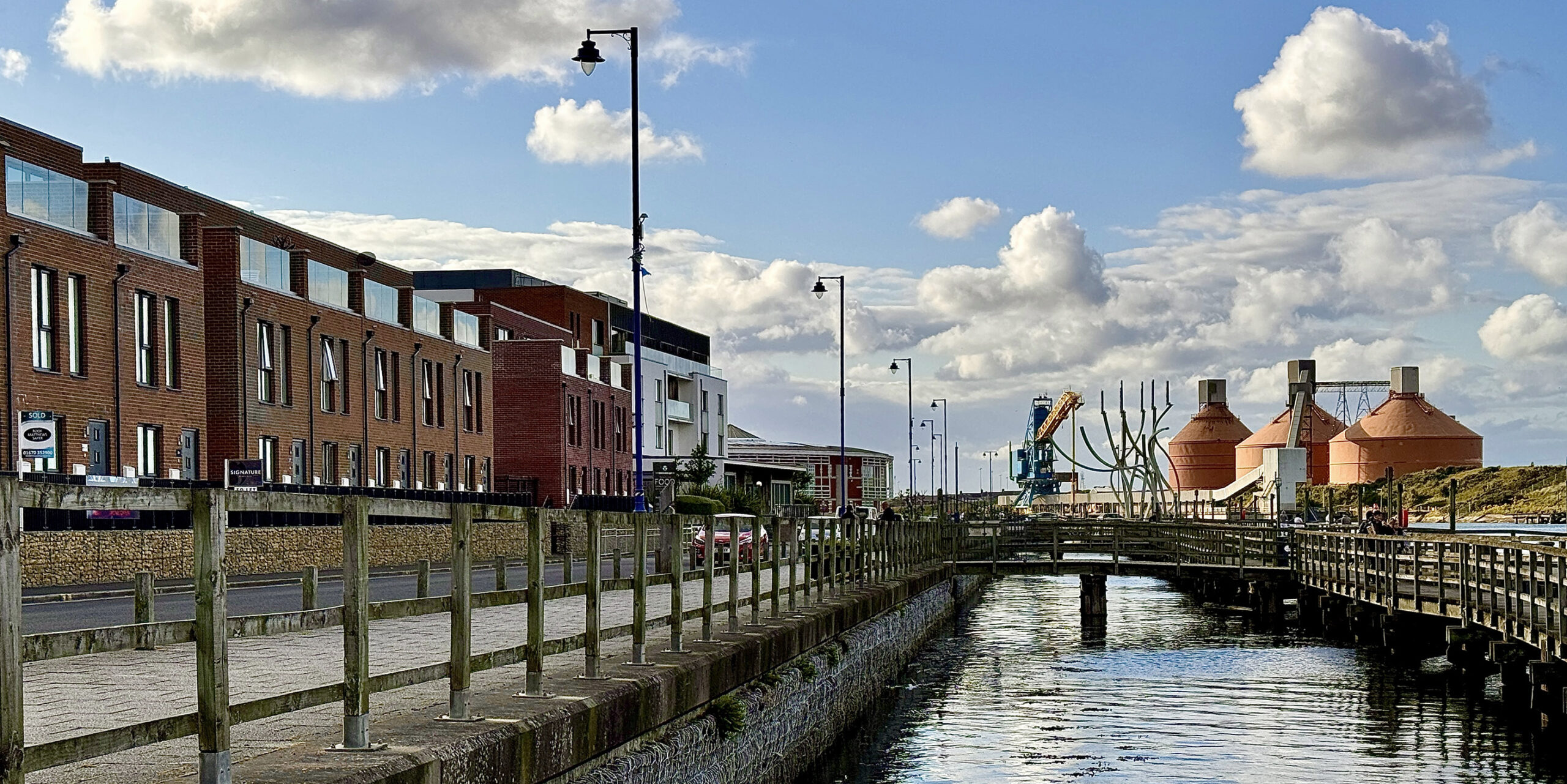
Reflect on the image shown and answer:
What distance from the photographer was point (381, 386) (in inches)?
2120

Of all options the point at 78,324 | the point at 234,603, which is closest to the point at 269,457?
the point at 78,324

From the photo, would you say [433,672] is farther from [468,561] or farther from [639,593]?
[639,593]

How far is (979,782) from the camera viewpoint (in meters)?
17.8

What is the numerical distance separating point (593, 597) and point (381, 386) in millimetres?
45115

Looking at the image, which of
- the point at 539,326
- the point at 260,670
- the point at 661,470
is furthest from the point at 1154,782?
the point at 661,470

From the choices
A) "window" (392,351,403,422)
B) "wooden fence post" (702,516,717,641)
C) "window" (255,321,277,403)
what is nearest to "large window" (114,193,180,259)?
"window" (255,321,277,403)

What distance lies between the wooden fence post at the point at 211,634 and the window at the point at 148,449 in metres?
34.0

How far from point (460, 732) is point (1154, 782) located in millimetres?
11506

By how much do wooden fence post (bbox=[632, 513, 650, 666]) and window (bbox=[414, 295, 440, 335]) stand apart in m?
46.9

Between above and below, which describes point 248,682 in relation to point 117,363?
below

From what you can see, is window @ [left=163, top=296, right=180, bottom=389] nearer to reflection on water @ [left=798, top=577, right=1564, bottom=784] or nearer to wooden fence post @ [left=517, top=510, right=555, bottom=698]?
reflection on water @ [left=798, top=577, right=1564, bottom=784]

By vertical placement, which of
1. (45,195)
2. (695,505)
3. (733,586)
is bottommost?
(695,505)

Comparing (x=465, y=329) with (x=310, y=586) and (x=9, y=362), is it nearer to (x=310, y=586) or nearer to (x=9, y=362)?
(x=9, y=362)

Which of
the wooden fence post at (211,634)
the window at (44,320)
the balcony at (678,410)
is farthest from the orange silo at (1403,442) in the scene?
the wooden fence post at (211,634)
